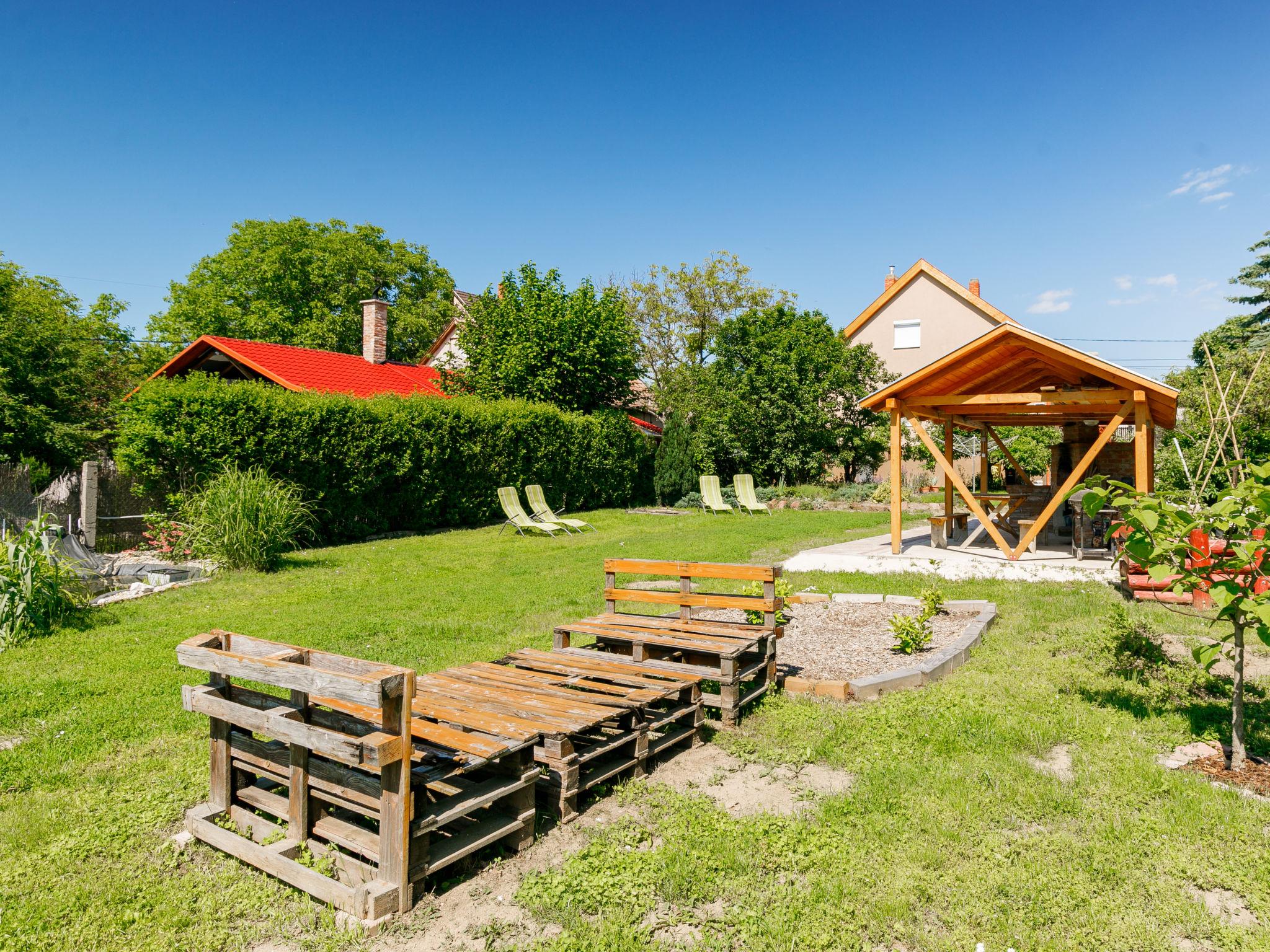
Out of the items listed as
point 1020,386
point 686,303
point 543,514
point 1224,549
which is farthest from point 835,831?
point 686,303

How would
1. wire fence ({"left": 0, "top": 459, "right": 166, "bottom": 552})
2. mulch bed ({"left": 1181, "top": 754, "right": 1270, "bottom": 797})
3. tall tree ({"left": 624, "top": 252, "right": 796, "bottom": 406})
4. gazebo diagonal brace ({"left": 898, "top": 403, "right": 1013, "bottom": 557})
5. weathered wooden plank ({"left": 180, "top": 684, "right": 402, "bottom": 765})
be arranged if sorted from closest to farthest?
weathered wooden plank ({"left": 180, "top": 684, "right": 402, "bottom": 765}) < mulch bed ({"left": 1181, "top": 754, "right": 1270, "bottom": 797}) < gazebo diagonal brace ({"left": 898, "top": 403, "right": 1013, "bottom": 557}) < wire fence ({"left": 0, "top": 459, "right": 166, "bottom": 552}) < tall tree ({"left": 624, "top": 252, "right": 796, "bottom": 406})

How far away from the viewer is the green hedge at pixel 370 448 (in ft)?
38.3

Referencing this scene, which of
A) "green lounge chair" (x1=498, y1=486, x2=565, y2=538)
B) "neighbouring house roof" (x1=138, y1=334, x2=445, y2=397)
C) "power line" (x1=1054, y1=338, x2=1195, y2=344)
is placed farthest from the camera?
"power line" (x1=1054, y1=338, x2=1195, y2=344)

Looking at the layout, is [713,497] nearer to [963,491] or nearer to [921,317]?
[963,491]

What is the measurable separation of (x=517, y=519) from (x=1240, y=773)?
1334cm

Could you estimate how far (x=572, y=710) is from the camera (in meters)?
3.82

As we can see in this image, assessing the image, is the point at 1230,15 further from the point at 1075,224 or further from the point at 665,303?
the point at 665,303

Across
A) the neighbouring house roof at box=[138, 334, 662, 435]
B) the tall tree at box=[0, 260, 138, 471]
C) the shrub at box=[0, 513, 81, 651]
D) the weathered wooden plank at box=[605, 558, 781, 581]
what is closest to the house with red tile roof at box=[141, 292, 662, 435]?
the neighbouring house roof at box=[138, 334, 662, 435]

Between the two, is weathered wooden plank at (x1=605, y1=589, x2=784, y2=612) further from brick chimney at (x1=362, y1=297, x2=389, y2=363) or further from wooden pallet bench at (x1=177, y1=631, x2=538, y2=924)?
brick chimney at (x1=362, y1=297, x2=389, y2=363)

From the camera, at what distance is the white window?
1203 inches

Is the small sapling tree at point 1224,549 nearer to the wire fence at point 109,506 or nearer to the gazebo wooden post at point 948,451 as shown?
the gazebo wooden post at point 948,451

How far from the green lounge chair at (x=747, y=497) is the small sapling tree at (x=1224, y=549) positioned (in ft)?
51.7

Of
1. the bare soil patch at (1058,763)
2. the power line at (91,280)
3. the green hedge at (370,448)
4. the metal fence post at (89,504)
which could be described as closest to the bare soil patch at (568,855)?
the bare soil patch at (1058,763)

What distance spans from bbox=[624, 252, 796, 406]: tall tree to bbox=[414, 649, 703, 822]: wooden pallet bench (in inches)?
1188
